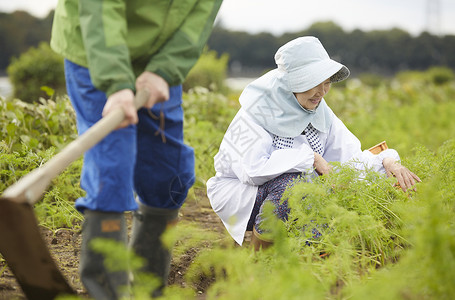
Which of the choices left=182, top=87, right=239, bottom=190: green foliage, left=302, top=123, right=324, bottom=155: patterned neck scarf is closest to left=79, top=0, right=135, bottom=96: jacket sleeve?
left=302, top=123, right=324, bottom=155: patterned neck scarf

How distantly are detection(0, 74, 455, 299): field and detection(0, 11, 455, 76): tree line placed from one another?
1386 inches

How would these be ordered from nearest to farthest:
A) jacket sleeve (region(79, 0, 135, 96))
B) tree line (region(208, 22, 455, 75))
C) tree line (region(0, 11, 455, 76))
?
jacket sleeve (region(79, 0, 135, 96)) < tree line (region(0, 11, 455, 76)) < tree line (region(208, 22, 455, 75))

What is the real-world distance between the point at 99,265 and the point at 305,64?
4.73ft

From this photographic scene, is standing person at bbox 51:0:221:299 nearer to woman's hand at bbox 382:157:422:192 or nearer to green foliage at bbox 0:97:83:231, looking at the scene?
green foliage at bbox 0:97:83:231

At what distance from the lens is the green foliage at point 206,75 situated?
326 inches

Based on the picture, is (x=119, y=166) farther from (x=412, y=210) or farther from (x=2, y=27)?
(x=2, y=27)

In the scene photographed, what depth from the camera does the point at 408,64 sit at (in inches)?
1736

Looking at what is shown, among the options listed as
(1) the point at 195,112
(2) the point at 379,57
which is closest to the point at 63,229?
(1) the point at 195,112

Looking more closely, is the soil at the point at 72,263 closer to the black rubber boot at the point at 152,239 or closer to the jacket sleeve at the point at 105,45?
the black rubber boot at the point at 152,239

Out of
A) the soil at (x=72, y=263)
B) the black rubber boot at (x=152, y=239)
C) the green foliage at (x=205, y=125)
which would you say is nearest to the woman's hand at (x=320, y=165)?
the soil at (x=72, y=263)

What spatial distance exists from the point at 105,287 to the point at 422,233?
1.02 meters

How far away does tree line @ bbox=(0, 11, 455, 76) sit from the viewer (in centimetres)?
4103

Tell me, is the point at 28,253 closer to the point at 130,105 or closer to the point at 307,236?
the point at 130,105

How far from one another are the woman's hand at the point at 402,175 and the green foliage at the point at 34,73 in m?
6.11
